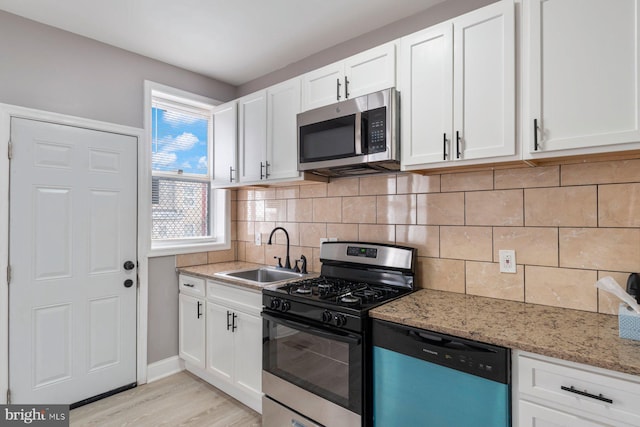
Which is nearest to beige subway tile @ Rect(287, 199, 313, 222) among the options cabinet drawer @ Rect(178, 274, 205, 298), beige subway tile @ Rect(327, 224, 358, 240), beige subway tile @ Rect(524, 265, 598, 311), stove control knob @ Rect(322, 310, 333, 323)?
beige subway tile @ Rect(327, 224, 358, 240)

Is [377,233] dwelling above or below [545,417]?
above

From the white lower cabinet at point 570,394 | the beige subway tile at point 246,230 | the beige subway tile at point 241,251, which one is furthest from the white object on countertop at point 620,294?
the beige subway tile at point 241,251

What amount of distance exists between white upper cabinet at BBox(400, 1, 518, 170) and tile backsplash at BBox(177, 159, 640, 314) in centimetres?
33

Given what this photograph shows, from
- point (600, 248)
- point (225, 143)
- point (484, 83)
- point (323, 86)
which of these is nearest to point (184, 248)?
point (225, 143)

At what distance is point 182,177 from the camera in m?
3.07

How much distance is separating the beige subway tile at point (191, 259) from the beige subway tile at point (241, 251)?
14.2 inches

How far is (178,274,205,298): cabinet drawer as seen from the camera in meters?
2.71

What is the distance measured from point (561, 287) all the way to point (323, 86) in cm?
176

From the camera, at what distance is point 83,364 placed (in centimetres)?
241

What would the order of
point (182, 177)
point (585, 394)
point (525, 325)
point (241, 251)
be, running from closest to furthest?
point (585, 394), point (525, 325), point (182, 177), point (241, 251)

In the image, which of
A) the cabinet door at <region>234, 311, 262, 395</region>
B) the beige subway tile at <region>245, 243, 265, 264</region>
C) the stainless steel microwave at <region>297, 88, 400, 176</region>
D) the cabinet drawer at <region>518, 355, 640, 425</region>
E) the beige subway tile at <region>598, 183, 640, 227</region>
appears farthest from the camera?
the beige subway tile at <region>245, 243, 265, 264</region>

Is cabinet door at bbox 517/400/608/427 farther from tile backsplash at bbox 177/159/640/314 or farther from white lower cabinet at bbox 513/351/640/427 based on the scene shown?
tile backsplash at bbox 177/159/640/314

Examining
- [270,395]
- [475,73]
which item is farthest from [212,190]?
[475,73]

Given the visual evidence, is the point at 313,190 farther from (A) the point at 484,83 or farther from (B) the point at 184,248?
(A) the point at 484,83
